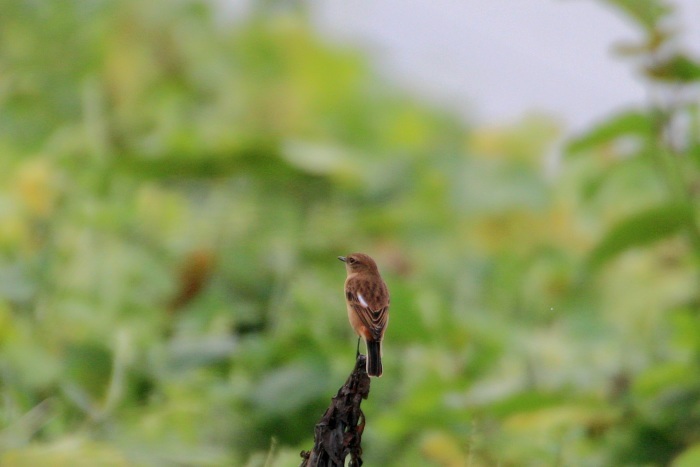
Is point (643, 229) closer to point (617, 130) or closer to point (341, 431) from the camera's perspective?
point (617, 130)

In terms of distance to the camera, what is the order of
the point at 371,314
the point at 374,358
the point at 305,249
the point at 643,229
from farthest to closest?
the point at 305,249 < the point at 643,229 < the point at 371,314 < the point at 374,358

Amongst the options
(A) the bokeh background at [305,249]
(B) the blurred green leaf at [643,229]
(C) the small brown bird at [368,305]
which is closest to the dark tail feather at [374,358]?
(C) the small brown bird at [368,305]

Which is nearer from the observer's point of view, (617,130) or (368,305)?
(368,305)

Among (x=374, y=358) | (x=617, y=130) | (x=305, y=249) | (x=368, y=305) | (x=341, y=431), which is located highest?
(x=305, y=249)

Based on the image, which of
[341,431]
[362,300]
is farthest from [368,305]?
[341,431]

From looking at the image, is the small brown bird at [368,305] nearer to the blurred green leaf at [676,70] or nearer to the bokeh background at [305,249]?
the bokeh background at [305,249]

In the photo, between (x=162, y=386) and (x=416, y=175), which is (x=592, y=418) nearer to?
(x=162, y=386)

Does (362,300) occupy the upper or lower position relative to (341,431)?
upper
